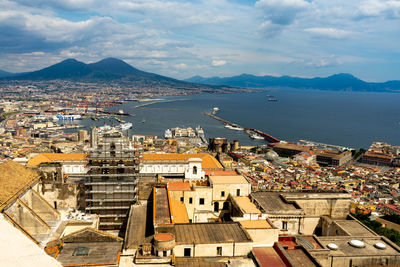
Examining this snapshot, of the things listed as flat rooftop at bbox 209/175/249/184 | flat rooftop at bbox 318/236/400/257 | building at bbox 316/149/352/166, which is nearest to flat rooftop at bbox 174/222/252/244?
flat rooftop at bbox 318/236/400/257

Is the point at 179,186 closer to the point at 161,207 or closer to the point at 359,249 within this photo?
the point at 161,207

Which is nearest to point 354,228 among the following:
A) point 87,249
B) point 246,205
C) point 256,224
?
point 246,205

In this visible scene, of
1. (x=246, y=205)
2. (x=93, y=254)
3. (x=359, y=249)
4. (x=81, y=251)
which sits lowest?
(x=359, y=249)

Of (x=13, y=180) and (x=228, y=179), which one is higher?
(x=13, y=180)

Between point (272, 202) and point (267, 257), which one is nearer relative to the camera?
point (267, 257)

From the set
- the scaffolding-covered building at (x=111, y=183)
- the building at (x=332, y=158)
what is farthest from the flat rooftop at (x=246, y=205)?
the building at (x=332, y=158)

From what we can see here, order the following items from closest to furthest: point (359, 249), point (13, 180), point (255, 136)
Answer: point (359, 249)
point (13, 180)
point (255, 136)
